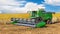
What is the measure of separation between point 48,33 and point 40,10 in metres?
2.35

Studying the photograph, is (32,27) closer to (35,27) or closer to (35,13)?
(35,27)

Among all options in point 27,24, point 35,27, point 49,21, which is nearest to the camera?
point 35,27

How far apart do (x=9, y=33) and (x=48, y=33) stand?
3.29 feet

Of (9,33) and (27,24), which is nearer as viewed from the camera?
(9,33)

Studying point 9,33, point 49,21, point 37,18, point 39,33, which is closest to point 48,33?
point 39,33

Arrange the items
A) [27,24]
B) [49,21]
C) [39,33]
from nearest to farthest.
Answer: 1. [39,33]
2. [27,24]
3. [49,21]

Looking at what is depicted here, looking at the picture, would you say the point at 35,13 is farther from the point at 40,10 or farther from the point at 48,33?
the point at 48,33

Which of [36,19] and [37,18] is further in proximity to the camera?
[37,18]

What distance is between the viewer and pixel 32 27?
5.45 meters

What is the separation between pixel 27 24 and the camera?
19.4ft

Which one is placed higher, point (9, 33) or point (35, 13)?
point (35, 13)

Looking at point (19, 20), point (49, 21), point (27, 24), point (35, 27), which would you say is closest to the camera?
point (35, 27)

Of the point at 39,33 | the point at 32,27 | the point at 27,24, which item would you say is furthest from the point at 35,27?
the point at 39,33

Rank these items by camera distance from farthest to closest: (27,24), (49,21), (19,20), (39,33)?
(49,21) → (19,20) → (27,24) → (39,33)
